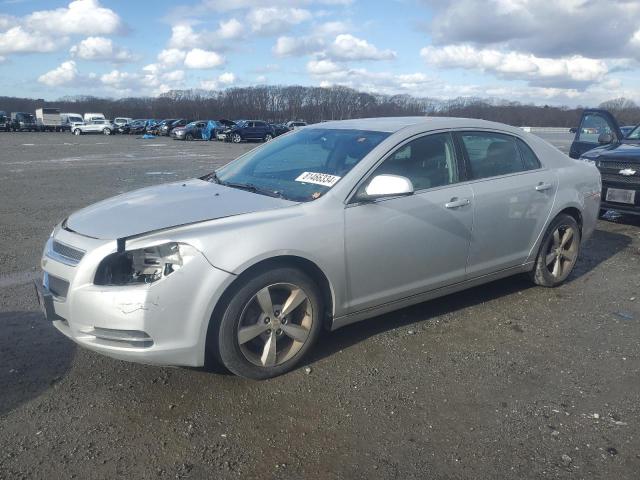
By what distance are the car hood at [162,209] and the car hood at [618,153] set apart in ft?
20.6

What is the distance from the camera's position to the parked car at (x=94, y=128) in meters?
50.4

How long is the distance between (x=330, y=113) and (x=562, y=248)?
284ft

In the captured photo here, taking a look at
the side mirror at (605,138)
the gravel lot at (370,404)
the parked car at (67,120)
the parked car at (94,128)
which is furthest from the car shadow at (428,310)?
the parked car at (67,120)

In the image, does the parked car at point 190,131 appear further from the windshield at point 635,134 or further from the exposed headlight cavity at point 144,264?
the exposed headlight cavity at point 144,264

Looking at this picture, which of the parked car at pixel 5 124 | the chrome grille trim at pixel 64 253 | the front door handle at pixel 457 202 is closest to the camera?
the chrome grille trim at pixel 64 253

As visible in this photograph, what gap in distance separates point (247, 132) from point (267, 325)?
1465 inches

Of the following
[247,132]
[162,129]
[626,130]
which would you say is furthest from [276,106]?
[626,130]

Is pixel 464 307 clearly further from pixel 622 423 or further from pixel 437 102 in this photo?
pixel 437 102

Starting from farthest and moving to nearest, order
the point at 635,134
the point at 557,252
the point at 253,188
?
the point at 635,134 < the point at 557,252 < the point at 253,188

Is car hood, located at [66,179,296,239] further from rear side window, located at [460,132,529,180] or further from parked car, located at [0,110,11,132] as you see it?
parked car, located at [0,110,11,132]

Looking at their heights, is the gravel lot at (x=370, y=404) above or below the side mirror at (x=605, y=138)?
below

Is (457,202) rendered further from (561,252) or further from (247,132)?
(247,132)

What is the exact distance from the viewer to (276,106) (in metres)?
107

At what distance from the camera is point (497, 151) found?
4750 mm
